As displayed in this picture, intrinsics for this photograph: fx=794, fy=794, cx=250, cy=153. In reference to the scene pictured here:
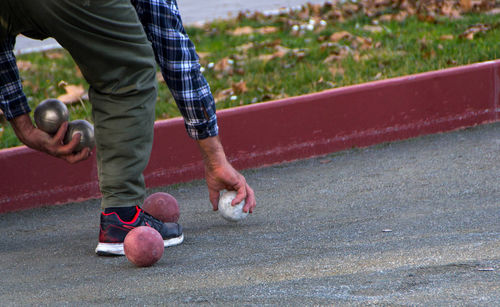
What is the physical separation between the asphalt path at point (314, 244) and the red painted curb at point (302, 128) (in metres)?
0.11

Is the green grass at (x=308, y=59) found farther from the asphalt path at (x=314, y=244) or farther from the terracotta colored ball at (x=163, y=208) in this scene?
the terracotta colored ball at (x=163, y=208)

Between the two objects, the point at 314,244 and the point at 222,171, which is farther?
the point at 222,171

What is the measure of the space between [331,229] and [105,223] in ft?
3.30

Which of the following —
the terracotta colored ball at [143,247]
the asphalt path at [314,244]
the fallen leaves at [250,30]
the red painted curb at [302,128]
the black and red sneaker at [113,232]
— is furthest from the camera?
the fallen leaves at [250,30]

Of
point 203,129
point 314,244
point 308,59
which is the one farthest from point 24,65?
point 314,244

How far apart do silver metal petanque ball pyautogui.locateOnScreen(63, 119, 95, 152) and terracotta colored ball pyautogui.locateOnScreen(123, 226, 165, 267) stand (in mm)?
484

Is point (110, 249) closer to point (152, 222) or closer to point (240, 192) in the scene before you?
point (152, 222)

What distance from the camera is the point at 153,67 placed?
3.28m

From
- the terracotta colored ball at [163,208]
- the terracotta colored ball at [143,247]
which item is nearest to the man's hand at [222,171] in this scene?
the terracotta colored ball at [163,208]

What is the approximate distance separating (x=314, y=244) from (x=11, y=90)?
4.97ft

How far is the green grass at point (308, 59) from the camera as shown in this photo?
19.1ft

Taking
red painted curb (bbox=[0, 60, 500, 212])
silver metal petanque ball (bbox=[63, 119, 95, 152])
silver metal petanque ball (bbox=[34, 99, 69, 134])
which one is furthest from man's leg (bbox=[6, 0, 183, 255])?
red painted curb (bbox=[0, 60, 500, 212])

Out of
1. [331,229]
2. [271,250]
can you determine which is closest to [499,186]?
[331,229]

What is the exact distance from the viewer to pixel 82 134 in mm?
3479
